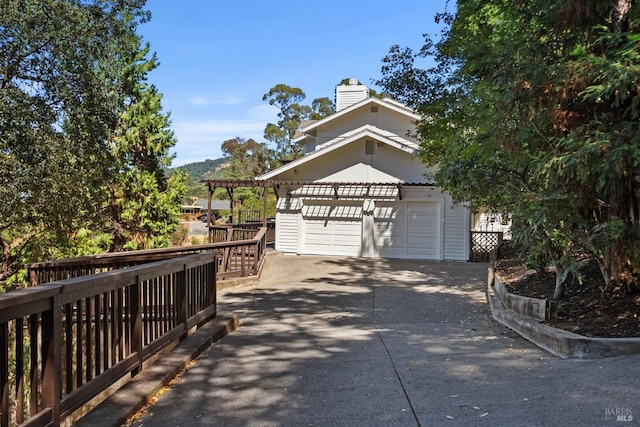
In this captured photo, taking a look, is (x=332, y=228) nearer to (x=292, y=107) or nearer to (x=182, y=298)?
(x=182, y=298)

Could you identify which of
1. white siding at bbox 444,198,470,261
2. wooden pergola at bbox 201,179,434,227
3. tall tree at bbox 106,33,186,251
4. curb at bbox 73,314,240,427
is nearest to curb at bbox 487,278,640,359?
curb at bbox 73,314,240,427

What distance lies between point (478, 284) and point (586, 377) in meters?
8.41

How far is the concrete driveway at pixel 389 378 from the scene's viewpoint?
3.37m

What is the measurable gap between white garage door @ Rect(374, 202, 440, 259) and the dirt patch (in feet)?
31.6

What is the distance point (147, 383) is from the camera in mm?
3947

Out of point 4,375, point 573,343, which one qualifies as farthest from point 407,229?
point 4,375

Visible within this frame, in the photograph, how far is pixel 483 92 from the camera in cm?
819

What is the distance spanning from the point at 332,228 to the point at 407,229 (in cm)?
283

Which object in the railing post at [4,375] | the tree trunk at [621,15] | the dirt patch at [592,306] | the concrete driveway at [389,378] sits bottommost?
the concrete driveway at [389,378]

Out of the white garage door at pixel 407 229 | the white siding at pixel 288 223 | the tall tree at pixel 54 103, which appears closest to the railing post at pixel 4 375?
the tall tree at pixel 54 103

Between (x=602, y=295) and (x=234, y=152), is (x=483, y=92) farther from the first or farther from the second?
(x=234, y=152)

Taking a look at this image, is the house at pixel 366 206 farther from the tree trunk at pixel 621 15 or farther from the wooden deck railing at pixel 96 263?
the tree trunk at pixel 621 15

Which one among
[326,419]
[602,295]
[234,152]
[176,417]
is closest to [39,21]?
[176,417]

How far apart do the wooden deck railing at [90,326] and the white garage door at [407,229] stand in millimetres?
12402
